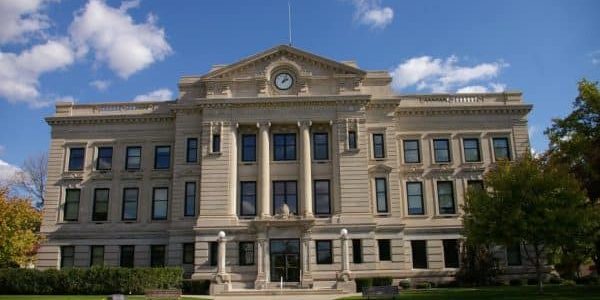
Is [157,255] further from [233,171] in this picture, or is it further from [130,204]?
[233,171]

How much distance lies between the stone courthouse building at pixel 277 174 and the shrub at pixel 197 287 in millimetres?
1248

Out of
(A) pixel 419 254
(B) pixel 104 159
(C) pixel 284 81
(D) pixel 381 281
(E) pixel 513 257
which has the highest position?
(C) pixel 284 81

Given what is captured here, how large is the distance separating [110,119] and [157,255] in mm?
12561

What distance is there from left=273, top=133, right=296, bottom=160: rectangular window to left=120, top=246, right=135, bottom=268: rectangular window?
14265 mm

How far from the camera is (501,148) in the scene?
1766 inches

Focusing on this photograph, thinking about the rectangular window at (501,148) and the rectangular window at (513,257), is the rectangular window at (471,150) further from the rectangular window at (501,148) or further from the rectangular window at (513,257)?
the rectangular window at (513,257)

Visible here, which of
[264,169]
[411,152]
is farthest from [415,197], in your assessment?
[264,169]

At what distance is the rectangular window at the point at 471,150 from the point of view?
4481 centimetres

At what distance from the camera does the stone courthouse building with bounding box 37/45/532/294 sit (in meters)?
40.5

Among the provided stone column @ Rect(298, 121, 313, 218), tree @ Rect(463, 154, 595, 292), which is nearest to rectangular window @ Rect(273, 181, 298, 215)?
stone column @ Rect(298, 121, 313, 218)

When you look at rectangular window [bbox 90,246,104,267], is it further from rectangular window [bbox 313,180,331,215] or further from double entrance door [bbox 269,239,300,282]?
rectangular window [bbox 313,180,331,215]

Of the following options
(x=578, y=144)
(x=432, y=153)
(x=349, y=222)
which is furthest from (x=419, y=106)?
(x=578, y=144)

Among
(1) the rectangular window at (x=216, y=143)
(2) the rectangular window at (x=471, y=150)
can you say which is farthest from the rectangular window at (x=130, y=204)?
(2) the rectangular window at (x=471, y=150)

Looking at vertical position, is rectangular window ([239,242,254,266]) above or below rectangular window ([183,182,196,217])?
below
